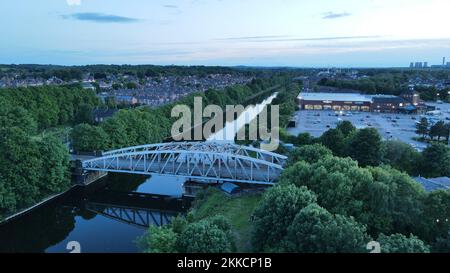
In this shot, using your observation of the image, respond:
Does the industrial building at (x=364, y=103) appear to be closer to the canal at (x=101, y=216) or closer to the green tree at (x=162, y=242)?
the canal at (x=101, y=216)

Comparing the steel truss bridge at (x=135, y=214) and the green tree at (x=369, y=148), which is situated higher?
the green tree at (x=369, y=148)

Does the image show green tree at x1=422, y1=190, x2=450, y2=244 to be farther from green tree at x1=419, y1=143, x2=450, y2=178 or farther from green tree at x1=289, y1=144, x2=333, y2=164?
green tree at x1=419, y1=143, x2=450, y2=178

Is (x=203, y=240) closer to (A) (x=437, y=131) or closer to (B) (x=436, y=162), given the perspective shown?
(B) (x=436, y=162)

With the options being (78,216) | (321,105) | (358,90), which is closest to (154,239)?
(78,216)

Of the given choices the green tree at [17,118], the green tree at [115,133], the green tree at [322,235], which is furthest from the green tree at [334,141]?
the green tree at [17,118]

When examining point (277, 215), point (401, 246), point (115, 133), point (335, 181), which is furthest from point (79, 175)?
point (401, 246)

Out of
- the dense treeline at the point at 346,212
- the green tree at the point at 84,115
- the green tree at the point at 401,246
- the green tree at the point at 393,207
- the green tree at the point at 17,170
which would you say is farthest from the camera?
the green tree at the point at 84,115

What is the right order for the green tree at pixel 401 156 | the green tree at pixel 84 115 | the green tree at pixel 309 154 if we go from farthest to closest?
the green tree at pixel 84 115 → the green tree at pixel 401 156 → the green tree at pixel 309 154
